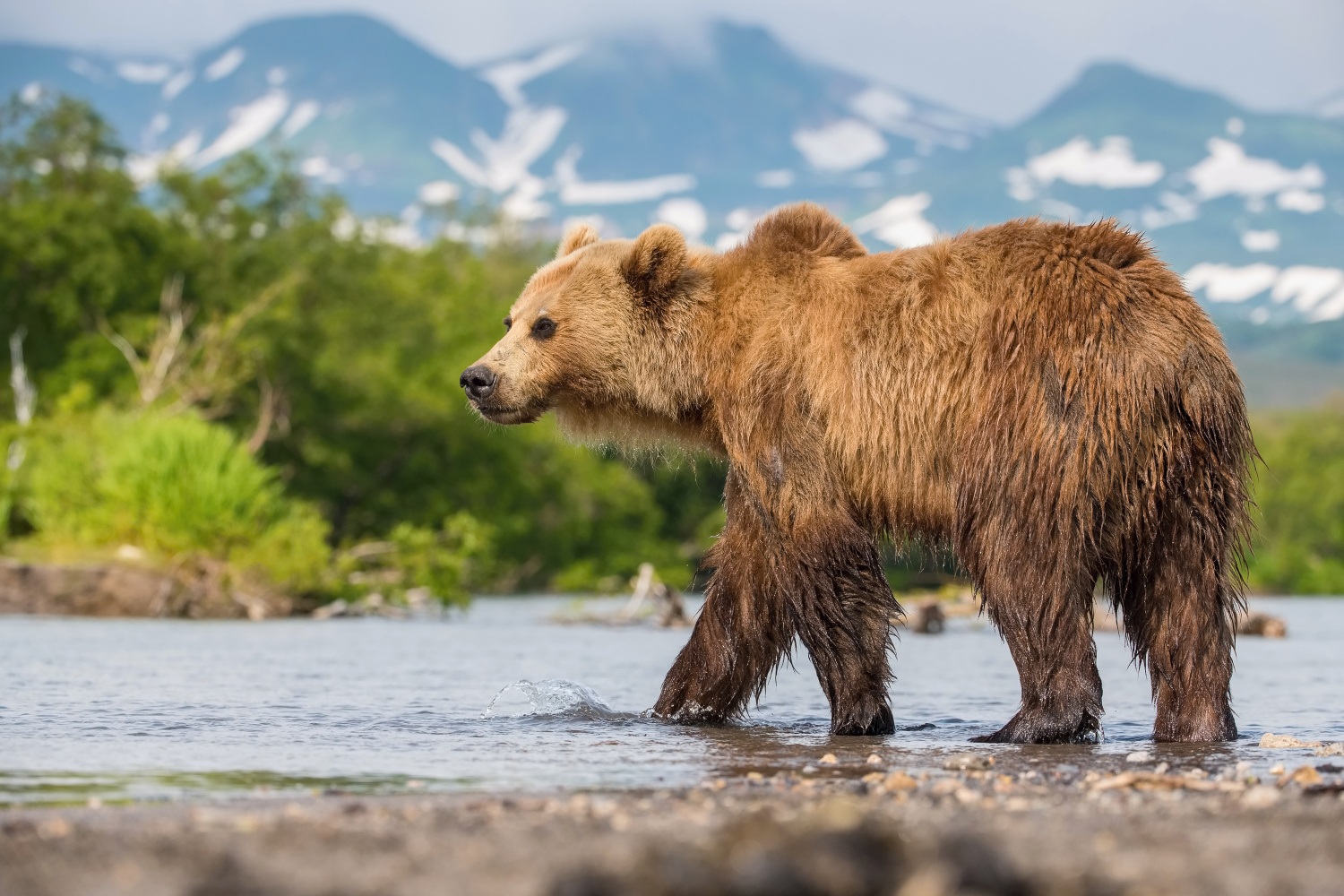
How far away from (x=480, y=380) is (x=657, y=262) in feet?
3.02

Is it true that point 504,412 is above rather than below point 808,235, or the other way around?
below

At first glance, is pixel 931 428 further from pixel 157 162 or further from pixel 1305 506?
pixel 1305 506

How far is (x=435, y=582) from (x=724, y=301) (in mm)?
12456

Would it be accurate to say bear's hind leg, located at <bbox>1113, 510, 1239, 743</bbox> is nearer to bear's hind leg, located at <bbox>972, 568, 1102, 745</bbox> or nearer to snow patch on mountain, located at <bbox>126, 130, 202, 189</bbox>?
bear's hind leg, located at <bbox>972, 568, 1102, 745</bbox>

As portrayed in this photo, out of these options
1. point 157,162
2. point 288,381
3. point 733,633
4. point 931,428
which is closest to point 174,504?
point 733,633

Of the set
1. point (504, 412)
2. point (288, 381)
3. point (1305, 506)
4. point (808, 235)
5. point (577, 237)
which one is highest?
point (288, 381)

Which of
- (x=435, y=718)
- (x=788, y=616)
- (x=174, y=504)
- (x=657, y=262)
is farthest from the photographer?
(x=174, y=504)

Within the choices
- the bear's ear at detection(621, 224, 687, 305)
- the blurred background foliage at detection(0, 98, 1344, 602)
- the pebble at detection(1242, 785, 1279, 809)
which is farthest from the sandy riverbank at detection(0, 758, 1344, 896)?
the blurred background foliage at detection(0, 98, 1344, 602)

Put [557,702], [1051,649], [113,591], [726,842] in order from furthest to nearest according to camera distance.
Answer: [113,591] → [557,702] → [1051,649] → [726,842]

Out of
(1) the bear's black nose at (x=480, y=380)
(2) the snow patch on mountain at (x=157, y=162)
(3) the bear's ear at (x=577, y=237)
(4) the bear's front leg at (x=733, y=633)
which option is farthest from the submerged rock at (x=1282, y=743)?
(2) the snow patch on mountain at (x=157, y=162)

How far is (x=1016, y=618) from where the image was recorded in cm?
566

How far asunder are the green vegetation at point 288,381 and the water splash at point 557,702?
10.9m

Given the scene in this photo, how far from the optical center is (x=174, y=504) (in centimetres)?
1725

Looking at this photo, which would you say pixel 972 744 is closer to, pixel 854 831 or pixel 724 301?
pixel 724 301
